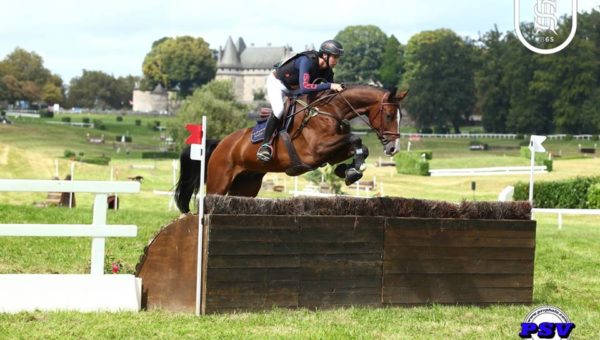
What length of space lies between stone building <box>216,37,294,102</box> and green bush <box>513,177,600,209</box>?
141257 mm

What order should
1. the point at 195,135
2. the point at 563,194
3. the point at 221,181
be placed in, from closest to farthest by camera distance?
the point at 195,135, the point at 221,181, the point at 563,194

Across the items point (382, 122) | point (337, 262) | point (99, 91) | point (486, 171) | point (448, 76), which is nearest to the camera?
point (337, 262)

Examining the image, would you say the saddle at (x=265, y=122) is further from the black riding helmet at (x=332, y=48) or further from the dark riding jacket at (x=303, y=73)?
the black riding helmet at (x=332, y=48)

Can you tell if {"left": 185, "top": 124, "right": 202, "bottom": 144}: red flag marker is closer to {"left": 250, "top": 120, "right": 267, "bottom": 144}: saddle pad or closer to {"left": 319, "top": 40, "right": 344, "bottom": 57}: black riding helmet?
{"left": 250, "top": 120, "right": 267, "bottom": 144}: saddle pad

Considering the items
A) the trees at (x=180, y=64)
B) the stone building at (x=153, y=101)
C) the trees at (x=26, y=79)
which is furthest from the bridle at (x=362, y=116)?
the trees at (x=180, y=64)

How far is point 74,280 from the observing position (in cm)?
819

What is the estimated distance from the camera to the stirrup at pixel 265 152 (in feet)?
34.4

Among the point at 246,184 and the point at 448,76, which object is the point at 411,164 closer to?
the point at 246,184

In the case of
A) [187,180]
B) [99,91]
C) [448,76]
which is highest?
[448,76]

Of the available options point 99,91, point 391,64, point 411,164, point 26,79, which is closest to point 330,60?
point 411,164

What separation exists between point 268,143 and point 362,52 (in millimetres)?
139816

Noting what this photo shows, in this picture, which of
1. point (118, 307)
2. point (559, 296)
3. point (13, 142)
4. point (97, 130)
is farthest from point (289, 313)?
point (97, 130)

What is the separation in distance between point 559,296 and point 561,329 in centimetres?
427

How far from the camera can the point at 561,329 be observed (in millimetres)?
6410
